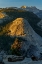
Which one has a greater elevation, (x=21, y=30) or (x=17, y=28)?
(x=17, y=28)

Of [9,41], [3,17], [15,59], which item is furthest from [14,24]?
[15,59]

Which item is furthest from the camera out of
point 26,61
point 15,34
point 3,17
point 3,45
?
point 3,17

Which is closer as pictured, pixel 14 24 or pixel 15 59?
pixel 15 59

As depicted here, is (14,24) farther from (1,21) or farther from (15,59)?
(15,59)

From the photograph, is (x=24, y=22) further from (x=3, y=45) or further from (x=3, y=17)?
(x=3, y=17)

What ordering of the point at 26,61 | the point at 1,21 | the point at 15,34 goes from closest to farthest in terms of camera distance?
the point at 26,61 < the point at 15,34 < the point at 1,21

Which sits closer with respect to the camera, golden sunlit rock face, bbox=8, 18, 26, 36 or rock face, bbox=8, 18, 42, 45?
rock face, bbox=8, 18, 42, 45

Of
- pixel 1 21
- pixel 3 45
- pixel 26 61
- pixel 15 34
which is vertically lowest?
pixel 26 61

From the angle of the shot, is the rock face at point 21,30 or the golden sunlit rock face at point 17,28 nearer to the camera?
the rock face at point 21,30

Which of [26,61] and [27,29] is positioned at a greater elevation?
[27,29]

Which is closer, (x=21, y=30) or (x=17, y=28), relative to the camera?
(x=21, y=30)
